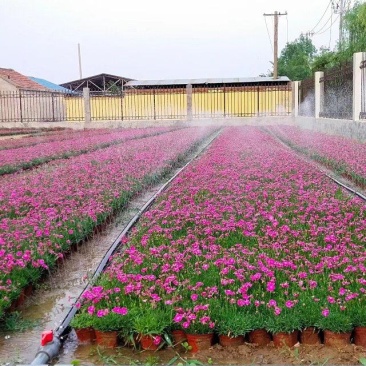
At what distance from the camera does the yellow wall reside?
103 feet

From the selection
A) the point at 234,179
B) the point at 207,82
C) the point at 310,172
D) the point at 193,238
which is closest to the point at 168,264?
the point at 193,238

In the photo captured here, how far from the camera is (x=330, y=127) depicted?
20.2 meters

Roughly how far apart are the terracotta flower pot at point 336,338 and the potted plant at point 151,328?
3.13 ft

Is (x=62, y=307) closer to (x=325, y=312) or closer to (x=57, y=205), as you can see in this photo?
(x=325, y=312)

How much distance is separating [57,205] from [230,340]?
4.09 m

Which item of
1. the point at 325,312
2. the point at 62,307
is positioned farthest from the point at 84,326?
the point at 325,312

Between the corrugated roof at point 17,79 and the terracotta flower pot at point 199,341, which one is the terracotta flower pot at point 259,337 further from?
the corrugated roof at point 17,79

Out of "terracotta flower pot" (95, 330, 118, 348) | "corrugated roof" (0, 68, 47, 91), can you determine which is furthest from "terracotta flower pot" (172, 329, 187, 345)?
"corrugated roof" (0, 68, 47, 91)

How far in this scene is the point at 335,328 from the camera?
3221 mm

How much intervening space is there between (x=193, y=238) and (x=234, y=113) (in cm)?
2719

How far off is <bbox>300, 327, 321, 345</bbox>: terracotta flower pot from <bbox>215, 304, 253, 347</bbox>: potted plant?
0.32 meters

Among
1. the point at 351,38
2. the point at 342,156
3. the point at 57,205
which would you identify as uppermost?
the point at 351,38

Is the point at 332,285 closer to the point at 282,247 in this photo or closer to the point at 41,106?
the point at 282,247

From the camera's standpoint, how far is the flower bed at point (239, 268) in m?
3.34
